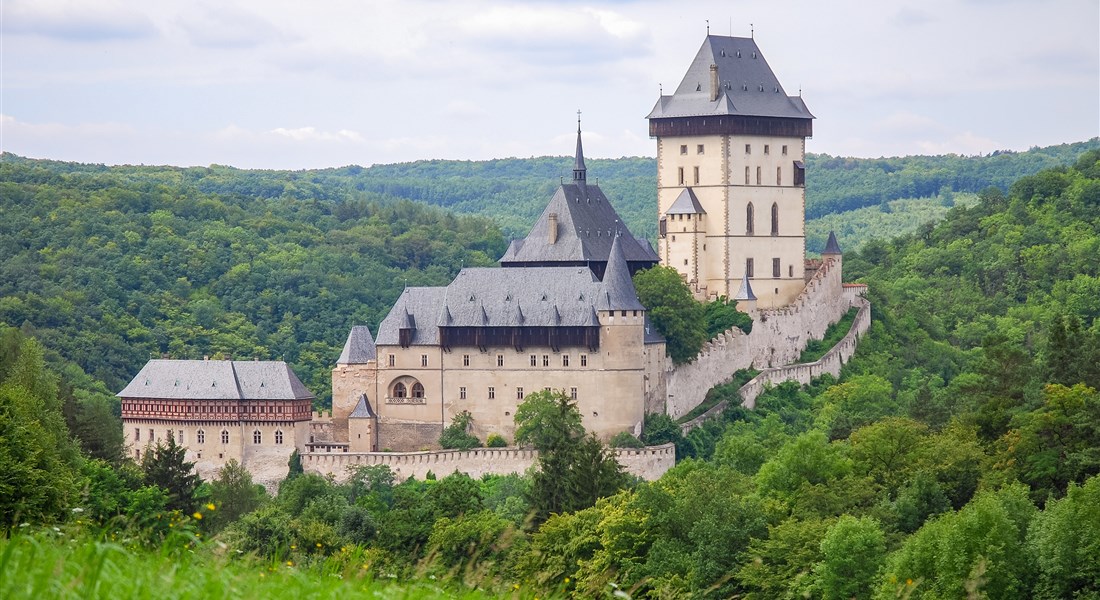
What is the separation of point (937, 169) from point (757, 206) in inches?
4138

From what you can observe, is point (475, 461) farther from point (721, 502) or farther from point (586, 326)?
point (721, 502)

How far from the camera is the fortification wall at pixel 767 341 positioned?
216 feet

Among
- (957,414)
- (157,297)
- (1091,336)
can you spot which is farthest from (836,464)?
(157,297)

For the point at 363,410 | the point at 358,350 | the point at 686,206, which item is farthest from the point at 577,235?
the point at 363,410

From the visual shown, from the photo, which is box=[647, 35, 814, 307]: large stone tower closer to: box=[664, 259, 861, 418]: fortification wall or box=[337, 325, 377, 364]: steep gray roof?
box=[664, 259, 861, 418]: fortification wall

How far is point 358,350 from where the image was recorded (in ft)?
215

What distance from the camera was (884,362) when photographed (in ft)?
242

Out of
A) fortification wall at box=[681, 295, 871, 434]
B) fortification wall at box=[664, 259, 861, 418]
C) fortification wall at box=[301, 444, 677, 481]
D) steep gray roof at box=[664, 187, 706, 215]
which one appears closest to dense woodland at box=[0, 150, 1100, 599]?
fortification wall at box=[681, 295, 871, 434]

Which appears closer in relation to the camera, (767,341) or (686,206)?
(767,341)

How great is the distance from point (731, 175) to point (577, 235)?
21.9ft

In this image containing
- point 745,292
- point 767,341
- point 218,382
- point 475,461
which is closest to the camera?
point 475,461

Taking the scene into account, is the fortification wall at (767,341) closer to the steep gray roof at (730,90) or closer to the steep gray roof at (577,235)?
the steep gray roof at (577,235)

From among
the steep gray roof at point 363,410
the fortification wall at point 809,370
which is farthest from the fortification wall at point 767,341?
the steep gray roof at point 363,410

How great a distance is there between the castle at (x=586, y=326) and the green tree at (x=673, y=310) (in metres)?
0.64
